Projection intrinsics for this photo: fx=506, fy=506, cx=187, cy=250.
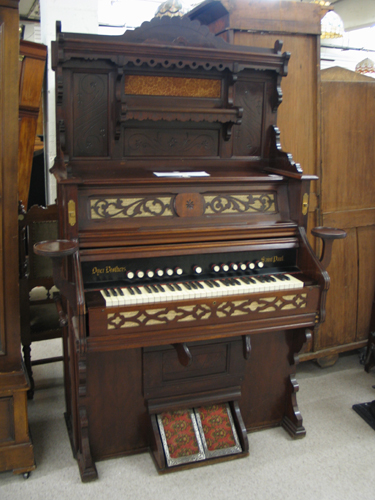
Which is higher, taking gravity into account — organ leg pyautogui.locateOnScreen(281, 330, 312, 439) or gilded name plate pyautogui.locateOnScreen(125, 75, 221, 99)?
gilded name plate pyautogui.locateOnScreen(125, 75, 221, 99)

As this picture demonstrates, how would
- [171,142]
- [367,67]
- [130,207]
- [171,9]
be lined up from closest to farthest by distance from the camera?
[130,207], [171,142], [171,9], [367,67]

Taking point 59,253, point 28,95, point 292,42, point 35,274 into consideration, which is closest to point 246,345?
point 59,253

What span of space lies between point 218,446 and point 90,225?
50.7 inches

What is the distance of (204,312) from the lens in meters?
2.18

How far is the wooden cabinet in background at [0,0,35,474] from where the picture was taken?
2.14 m

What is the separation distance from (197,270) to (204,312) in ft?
0.74

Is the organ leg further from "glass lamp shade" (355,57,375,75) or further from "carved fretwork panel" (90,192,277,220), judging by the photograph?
"glass lamp shade" (355,57,375,75)

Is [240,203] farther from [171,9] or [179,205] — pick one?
[171,9]

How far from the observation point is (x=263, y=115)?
Result: 2787 millimetres

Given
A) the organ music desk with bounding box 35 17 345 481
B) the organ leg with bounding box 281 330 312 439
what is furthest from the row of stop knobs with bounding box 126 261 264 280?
the organ leg with bounding box 281 330 312 439

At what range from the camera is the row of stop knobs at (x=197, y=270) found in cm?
226

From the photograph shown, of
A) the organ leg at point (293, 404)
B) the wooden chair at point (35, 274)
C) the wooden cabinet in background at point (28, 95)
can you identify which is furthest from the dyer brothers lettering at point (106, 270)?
the wooden cabinet in background at point (28, 95)

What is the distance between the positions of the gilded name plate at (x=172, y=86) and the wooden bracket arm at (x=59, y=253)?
910mm

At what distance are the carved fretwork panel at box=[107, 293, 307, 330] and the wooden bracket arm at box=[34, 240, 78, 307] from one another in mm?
193
